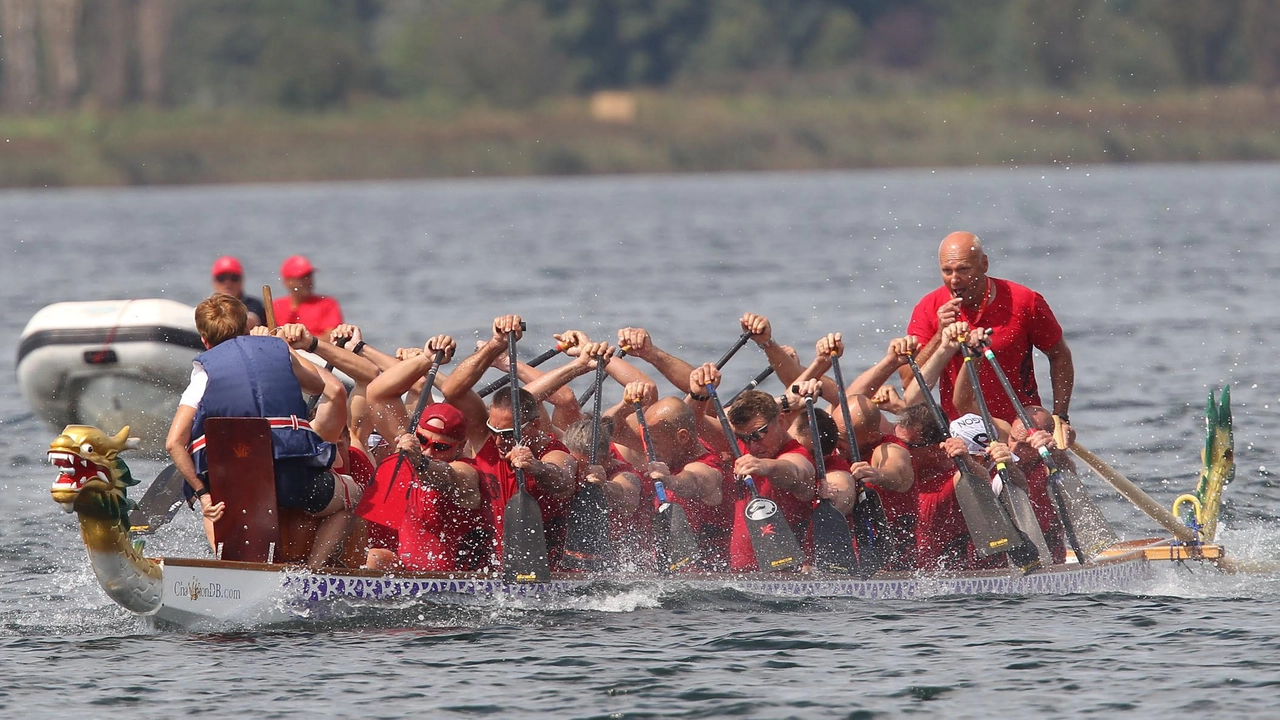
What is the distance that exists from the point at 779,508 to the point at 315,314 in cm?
570

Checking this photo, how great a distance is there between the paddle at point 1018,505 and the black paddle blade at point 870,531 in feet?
2.35

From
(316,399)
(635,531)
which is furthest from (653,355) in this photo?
(316,399)

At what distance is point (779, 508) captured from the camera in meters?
10.8

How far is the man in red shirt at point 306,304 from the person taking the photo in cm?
1514

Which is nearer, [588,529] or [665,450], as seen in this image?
[588,529]

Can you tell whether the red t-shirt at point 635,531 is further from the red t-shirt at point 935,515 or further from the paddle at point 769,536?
the red t-shirt at point 935,515

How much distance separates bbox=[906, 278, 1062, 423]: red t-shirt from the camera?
38.6ft

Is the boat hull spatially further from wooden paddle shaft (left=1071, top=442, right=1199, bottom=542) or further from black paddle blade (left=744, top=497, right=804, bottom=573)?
wooden paddle shaft (left=1071, top=442, right=1199, bottom=542)

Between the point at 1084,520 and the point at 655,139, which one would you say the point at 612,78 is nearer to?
the point at 655,139

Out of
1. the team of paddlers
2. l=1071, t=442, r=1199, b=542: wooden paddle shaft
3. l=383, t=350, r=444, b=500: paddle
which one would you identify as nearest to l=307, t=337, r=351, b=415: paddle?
the team of paddlers

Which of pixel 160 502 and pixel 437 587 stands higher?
pixel 160 502

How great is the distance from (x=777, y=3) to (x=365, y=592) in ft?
253

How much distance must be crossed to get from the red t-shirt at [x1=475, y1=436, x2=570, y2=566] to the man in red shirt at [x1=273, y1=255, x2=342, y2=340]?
4.80 meters

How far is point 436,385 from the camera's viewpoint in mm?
11484
